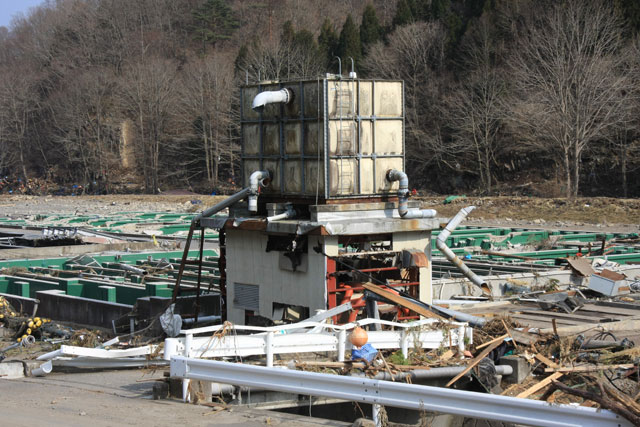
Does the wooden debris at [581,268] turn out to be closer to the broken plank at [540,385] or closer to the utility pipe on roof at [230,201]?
the utility pipe on roof at [230,201]

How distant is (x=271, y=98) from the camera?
56.2 ft

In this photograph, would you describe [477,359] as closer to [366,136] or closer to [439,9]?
[366,136]

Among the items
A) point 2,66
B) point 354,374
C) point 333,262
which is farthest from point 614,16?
point 2,66

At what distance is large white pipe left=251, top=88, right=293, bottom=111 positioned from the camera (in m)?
17.0

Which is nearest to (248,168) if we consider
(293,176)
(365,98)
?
(293,176)

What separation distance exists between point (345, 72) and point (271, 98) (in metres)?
67.1

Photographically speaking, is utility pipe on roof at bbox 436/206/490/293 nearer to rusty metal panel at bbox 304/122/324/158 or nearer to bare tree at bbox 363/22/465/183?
rusty metal panel at bbox 304/122/324/158

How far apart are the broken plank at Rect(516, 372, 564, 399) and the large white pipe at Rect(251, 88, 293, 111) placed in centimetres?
813

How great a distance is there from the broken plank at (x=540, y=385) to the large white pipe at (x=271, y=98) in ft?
26.7

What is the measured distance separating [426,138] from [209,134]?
87.1 ft

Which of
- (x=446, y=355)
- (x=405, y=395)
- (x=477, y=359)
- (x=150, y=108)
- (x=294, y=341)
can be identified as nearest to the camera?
(x=405, y=395)

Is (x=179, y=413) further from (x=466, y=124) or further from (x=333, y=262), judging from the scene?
(x=466, y=124)

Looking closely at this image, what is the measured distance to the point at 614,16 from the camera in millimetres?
59344

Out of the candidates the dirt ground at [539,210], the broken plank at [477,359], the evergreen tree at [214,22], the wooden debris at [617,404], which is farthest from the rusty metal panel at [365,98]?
the evergreen tree at [214,22]
